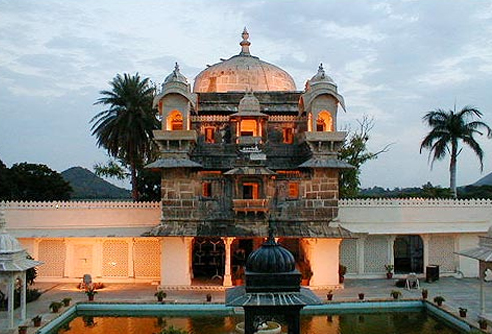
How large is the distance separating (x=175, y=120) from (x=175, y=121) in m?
0.06

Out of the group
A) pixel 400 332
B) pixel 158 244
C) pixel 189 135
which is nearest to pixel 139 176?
pixel 158 244

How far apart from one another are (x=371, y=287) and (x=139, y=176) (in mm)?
17911

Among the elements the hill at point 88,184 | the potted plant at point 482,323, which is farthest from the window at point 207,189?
the hill at point 88,184

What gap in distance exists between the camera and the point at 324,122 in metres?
23.4

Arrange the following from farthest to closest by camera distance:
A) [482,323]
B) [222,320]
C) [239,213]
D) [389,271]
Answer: [389,271]
[239,213]
[222,320]
[482,323]

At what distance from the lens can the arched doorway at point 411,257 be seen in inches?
1000

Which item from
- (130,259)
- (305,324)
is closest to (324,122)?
(305,324)

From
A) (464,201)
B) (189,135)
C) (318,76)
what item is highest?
(318,76)

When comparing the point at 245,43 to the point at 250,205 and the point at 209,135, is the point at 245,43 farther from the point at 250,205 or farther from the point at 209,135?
the point at 250,205

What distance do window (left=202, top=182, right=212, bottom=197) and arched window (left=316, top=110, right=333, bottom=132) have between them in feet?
17.2

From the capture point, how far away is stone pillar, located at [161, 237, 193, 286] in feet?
72.2

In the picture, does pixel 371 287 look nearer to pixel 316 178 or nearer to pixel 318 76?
pixel 316 178

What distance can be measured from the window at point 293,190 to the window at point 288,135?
2.36 metres

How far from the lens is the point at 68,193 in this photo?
37969mm
